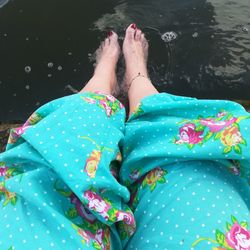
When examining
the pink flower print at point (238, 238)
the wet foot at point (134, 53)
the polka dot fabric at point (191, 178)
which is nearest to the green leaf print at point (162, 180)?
the polka dot fabric at point (191, 178)

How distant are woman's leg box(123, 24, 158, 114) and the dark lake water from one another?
0.06 meters

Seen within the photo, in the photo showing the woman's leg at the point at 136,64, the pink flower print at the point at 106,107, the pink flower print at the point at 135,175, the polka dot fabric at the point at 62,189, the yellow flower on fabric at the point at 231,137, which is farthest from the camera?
the woman's leg at the point at 136,64

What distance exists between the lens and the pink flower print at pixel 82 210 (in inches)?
40.1

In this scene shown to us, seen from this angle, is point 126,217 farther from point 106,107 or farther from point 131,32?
point 131,32

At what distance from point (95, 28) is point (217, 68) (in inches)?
25.2

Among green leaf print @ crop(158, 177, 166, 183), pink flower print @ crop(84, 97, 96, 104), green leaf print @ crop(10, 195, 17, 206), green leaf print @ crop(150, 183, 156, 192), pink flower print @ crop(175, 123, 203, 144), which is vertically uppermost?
pink flower print @ crop(84, 97, 96, 104)

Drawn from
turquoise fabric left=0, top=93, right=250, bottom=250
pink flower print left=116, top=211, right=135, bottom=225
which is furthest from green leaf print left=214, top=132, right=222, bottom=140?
pink flower print left=116, top=211, right=135, bottom=225

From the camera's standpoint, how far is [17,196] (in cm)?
99

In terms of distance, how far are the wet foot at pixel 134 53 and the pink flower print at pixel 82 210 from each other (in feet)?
2.77

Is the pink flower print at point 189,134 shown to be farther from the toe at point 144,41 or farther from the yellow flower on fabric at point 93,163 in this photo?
the toe at point 144,41

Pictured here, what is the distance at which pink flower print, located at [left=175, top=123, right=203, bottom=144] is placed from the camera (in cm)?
109

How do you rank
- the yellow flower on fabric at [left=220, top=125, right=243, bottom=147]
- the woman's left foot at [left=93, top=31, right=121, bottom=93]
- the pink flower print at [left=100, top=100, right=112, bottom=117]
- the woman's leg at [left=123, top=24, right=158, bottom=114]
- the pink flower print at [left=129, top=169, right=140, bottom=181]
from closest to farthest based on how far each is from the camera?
the yellow flower on fabric at [left=220, top=125, right=243, bottom=147] → the pink flower print at [left=129, top=169, right=140, bottom=181] → the pink flower print at [left=100, top=100, right=112, bottom=117] → the woman's leg at [left=123, top=24, right=158, bottom=114] → the woman's left foot at [left=93, top=31, right=121, bottom=93]

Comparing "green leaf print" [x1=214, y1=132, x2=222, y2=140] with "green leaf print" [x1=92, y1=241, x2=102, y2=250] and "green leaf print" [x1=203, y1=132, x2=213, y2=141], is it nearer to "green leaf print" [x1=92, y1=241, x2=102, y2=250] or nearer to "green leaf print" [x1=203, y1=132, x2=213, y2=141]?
"green leaf print" [x1=203, y1=132, x2=213, y2=141]

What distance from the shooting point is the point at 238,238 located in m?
0.96
